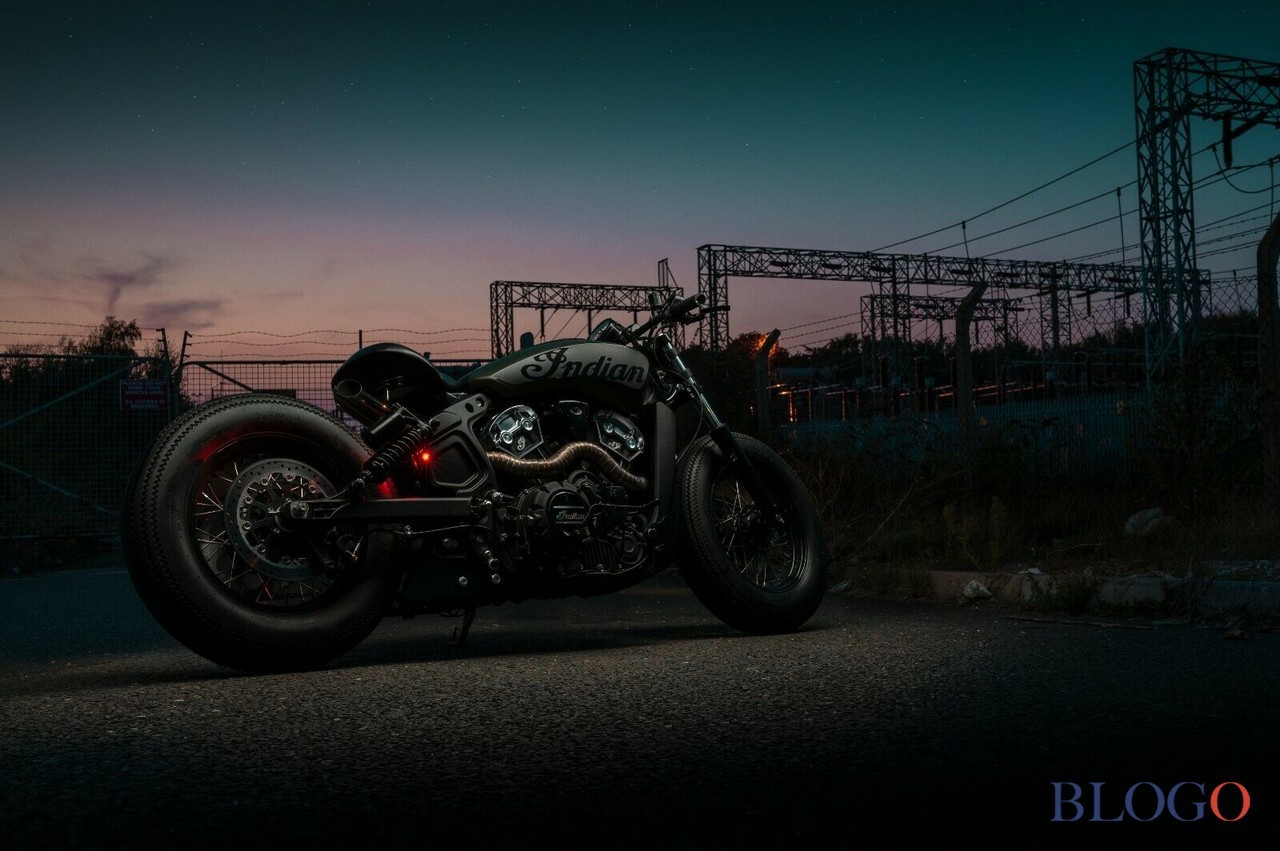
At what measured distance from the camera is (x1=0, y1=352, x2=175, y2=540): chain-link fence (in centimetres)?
1416

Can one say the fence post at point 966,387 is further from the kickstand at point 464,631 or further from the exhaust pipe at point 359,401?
the exhaust pipe at point 359,401

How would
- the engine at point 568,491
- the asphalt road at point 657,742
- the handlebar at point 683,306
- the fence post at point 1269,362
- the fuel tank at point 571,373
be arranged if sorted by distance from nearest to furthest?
the asphalt road at point 657,742 < the engine at point 568,491 < the fuel tank at point 571,373 < the handlebar at point 683,306 < the fence post at point 1269,362

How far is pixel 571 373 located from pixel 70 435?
11.7 meters

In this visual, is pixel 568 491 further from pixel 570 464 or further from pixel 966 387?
pixel 966 387

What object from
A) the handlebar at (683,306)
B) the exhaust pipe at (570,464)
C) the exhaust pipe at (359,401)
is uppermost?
the handlebar at (683,306)

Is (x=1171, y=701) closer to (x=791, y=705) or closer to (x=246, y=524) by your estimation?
(x=791, y=705)

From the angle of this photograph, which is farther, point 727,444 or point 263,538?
point 727,444

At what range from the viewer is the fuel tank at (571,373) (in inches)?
194

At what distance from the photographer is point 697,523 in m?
5.36

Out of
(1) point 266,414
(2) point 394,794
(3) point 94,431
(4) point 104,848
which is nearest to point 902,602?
(1) point 266,414

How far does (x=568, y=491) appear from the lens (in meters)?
4.89

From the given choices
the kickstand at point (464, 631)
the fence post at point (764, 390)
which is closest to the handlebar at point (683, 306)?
the kickstand at point (464, 631)

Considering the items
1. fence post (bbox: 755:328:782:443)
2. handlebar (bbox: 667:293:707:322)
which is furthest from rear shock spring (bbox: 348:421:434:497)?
fence post (bbox: 755:328:782:443)

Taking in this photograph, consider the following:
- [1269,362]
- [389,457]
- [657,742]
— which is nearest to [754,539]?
[389,457]
